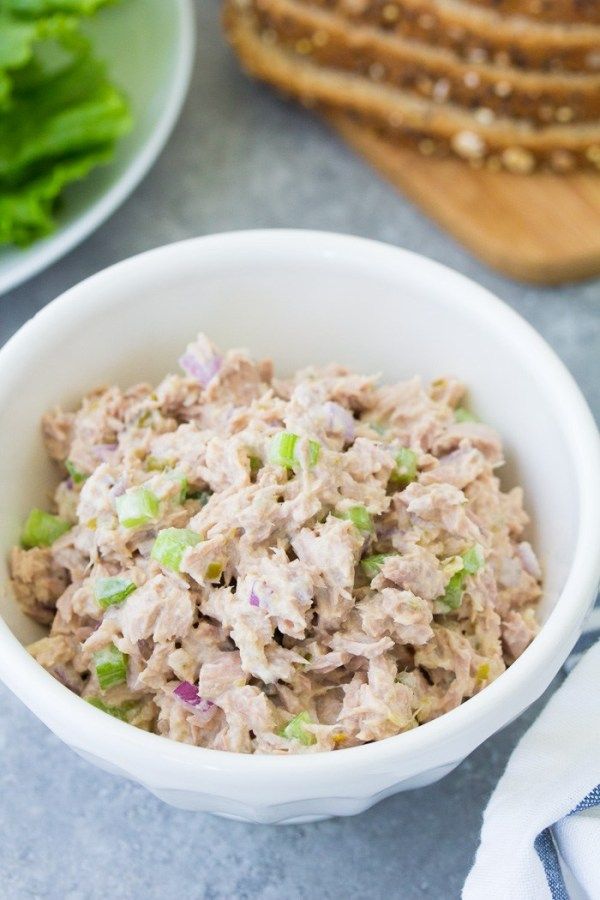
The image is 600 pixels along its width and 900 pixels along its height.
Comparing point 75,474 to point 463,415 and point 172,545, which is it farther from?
point 463,415

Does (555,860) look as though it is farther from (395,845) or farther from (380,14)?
(380,14)

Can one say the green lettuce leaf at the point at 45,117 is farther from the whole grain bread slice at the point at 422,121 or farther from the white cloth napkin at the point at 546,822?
the white cloth napkin at the point at 546,822

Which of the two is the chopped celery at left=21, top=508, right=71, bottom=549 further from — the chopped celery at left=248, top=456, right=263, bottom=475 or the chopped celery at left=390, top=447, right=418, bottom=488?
the chopped celery at left=390, top=447, right=418, bottom=488

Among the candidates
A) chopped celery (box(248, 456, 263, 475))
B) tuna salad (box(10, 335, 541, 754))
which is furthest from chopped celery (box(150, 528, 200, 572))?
chopped celery (box(248, 456, 263, 475))

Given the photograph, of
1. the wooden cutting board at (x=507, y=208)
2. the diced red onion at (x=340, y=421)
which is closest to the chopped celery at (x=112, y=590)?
the diced red onion at (x=340, y=421)

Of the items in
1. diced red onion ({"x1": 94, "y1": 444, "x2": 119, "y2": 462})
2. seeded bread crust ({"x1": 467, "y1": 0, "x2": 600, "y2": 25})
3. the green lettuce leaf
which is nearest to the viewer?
diced red onion ({"x1": 94, "y1": 444, "x2": 119, "y2": 462})

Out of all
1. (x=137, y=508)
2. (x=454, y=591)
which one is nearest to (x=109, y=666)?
(x=137, y=508)

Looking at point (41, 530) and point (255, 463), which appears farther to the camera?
point (41, 530)
